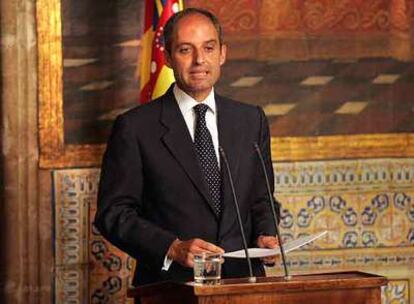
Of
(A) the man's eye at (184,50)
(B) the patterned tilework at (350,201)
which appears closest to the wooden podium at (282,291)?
(A) the man's eye at (184,50)

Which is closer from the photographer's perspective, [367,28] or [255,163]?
[255,163]

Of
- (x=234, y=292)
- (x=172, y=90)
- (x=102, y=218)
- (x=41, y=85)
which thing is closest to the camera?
(x=234, y=292)

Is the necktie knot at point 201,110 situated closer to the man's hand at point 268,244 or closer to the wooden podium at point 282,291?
the man's hand at point 268,244

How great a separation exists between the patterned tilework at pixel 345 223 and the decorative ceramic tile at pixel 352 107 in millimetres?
253

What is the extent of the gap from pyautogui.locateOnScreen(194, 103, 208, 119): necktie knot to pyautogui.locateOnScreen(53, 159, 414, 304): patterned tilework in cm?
181

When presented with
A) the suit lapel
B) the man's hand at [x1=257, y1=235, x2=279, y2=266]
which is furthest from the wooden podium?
the suit lapel

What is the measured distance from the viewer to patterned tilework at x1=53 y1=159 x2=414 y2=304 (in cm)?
549

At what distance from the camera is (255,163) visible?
3.80m

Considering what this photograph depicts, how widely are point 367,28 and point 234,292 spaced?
300 cm

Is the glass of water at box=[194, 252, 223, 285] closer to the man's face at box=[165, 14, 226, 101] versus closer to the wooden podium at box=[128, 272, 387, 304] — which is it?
the wooden podium at box=[128, 272, 387, 304]

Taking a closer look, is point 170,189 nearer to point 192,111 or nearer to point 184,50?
point 192,111

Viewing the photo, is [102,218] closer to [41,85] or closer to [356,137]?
[41,85]

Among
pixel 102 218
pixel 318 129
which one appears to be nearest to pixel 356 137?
pixel 318 129

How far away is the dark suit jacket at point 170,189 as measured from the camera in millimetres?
3635
